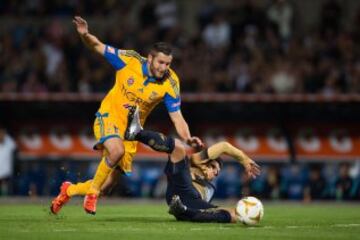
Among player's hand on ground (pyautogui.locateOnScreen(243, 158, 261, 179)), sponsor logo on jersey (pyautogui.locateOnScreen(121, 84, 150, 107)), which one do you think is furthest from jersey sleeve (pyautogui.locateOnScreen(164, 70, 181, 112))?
player's hand on ground (pyautogui.locateOnScreen(243, 158, 261, 179))

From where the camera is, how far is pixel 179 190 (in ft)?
39.2

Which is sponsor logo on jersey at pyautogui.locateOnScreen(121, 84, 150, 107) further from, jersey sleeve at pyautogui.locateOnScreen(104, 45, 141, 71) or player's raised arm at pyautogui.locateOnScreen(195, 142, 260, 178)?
player's raised arm at pyautogui.locateOnScreen(195, 142, 260, 178)

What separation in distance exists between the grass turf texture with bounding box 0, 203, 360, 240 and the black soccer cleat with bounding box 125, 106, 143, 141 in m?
1.10

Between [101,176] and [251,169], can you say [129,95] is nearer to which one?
[101,176]

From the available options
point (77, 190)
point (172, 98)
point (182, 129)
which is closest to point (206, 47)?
point (172, 98)

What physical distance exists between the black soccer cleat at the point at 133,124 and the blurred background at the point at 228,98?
29.7 feet

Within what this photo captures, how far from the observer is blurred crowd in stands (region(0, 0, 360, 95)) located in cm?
2214

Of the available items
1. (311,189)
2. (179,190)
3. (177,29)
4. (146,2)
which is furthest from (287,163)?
(179,190)

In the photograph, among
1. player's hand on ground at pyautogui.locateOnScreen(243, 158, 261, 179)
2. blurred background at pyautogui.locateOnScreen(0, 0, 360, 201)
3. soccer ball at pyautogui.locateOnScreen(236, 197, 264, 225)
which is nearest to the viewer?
soccer ball at pyautogui.locateOnScreen(236, 197, 264, 225)

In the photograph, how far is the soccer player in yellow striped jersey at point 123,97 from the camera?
12.3 meters

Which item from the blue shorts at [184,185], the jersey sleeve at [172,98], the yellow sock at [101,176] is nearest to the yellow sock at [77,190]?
the yellow sock at [101,176]

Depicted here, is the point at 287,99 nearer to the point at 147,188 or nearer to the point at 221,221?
the point at 147,188

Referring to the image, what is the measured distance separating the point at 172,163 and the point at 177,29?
1224 centimetres

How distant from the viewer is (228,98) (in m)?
22.2
